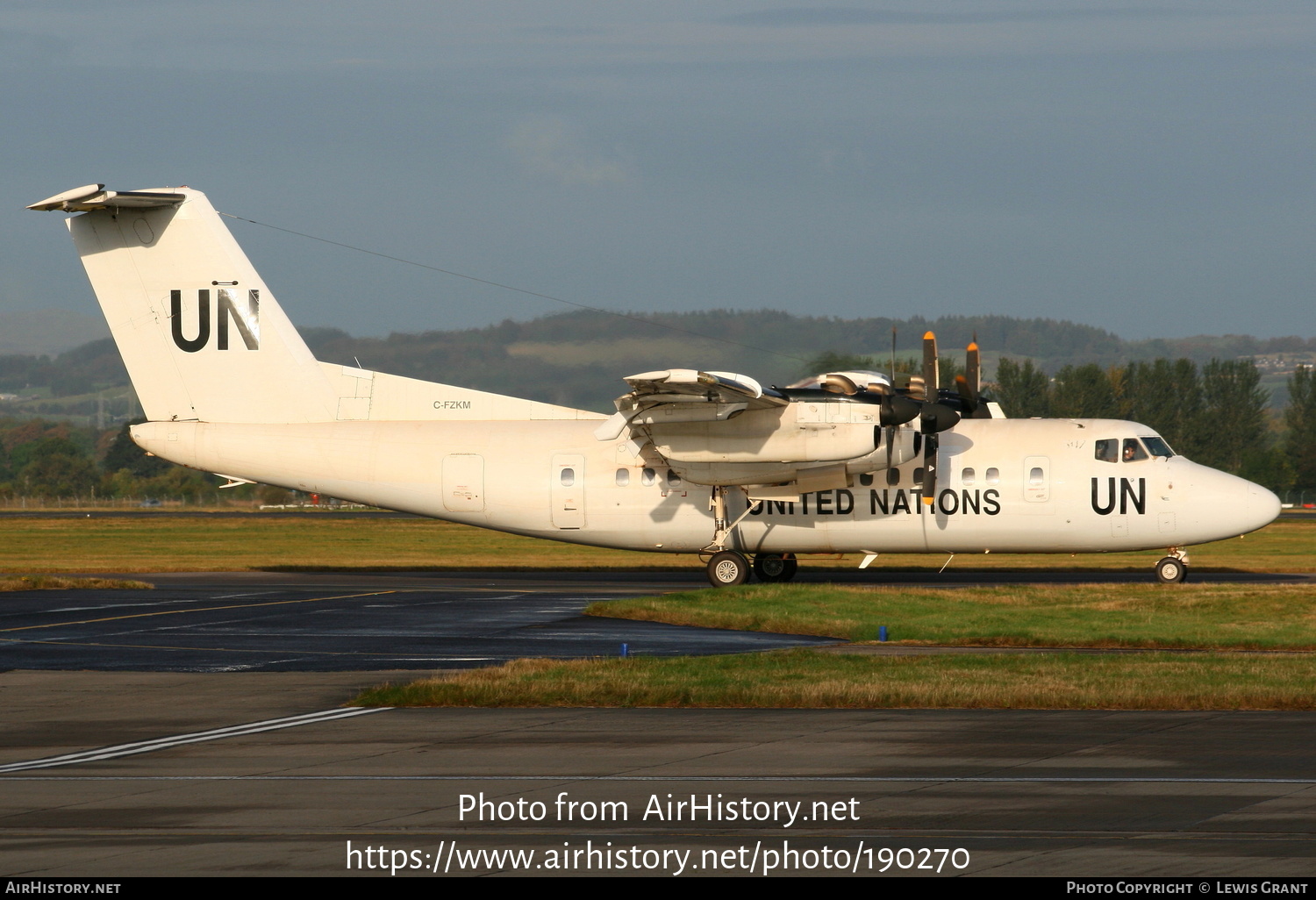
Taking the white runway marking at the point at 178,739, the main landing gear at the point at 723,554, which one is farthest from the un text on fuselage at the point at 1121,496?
the white runway marking at the point at 178,739

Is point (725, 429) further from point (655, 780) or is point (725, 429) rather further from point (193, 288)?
point (655, 780)

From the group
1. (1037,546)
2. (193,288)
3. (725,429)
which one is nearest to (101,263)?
(193,288)

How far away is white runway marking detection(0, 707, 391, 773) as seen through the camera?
1083 centimetres

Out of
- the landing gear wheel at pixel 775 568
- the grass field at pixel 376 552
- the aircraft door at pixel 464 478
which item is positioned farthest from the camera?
the grass field at pixel 376 552

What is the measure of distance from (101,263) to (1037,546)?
68.9ft

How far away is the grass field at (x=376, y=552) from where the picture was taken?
37500mm

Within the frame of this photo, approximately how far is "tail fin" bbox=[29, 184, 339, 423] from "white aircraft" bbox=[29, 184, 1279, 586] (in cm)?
4

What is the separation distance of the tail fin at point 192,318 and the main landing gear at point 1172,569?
59.0 feet

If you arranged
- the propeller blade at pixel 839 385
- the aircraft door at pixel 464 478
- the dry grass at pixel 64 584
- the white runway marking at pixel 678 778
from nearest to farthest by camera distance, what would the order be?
the white runway marking at pixel 678 778 < the propeller blade at pixel 839 385 < the dry grass at pixel 64 584 < the aircraft door at pixel 464 478

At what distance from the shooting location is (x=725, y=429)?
86.6 ft

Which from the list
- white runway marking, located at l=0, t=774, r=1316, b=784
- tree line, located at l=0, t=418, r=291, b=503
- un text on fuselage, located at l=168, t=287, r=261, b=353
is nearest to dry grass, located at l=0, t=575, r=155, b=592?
un text on fuselage, located at l=168, t=287, r=261, b=353

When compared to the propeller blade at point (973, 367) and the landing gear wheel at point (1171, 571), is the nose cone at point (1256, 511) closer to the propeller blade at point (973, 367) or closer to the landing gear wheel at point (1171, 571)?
the landing gear wheel at point (1171, 571)

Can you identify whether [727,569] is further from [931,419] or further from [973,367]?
[973,367]

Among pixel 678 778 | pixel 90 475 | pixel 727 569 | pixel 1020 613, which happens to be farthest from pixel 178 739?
pixel 90 475
